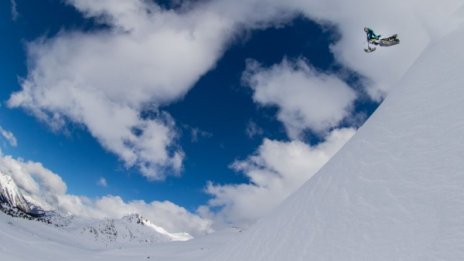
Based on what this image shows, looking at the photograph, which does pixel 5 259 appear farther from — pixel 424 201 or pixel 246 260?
pixel 424 201

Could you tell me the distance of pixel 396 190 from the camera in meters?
7.12

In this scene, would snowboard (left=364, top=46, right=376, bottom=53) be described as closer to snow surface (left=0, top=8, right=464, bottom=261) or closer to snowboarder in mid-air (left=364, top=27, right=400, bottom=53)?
snowboarder in mid-air (left=364, top=27, right=400, bottom=53)

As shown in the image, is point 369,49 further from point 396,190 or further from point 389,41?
point 396,190

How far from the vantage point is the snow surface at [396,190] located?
583 centimetres

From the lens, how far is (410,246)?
561cm

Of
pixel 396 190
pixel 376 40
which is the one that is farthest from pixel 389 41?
pixel 396 190

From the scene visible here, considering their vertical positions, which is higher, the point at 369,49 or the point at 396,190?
the point at 369,49

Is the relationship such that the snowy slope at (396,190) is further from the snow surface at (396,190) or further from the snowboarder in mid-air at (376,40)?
the snowboarder in mid-air at (376,40)

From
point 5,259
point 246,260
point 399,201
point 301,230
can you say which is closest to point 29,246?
point 5,259

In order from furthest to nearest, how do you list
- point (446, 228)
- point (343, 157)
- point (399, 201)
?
point (343, 157) < point (399, 201) < point (446, 228)

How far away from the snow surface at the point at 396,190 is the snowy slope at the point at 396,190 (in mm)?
18

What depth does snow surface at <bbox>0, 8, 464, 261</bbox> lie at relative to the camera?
5828 mm

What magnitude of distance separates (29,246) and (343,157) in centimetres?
2012

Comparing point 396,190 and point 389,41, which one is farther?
point 389,41
